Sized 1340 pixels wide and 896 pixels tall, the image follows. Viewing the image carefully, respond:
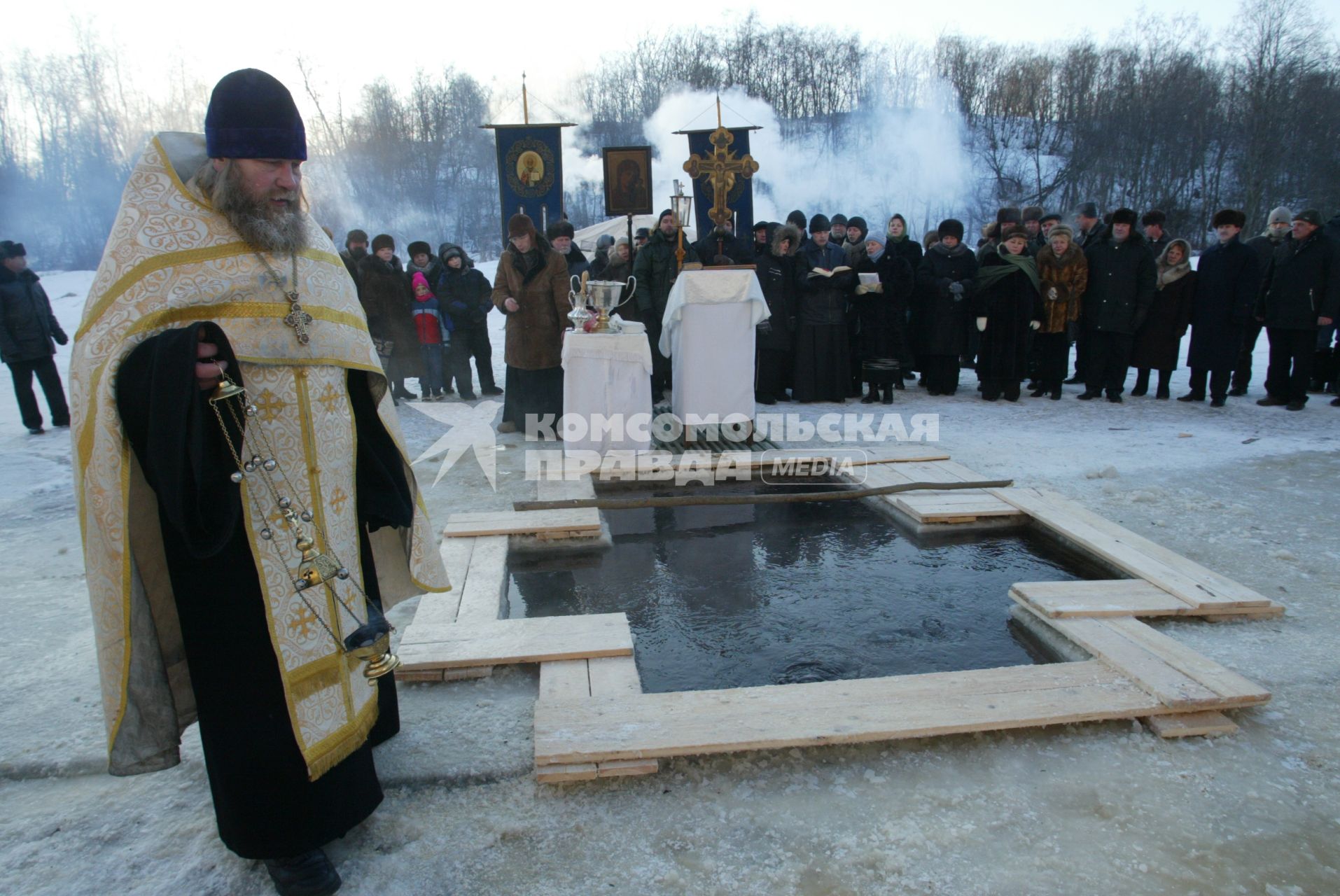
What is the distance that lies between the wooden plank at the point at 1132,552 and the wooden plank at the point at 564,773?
256 cm

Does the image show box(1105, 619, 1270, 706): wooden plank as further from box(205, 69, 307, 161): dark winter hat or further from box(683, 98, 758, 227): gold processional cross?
box(683, 98, 758, 227): gold processional cross

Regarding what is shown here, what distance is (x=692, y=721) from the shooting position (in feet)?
8.00

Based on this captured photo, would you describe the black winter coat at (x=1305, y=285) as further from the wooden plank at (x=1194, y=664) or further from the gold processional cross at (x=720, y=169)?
the wooden plank at (x=1194, y=664)

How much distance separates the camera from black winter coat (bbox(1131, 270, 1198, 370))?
8031mm

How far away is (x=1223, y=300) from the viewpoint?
7.85 m

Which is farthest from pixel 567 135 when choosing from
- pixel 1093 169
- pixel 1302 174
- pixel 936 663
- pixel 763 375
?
pixel 936 663

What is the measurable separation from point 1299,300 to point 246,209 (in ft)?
28.9

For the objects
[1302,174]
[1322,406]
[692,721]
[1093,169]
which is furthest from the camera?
[1093,169]

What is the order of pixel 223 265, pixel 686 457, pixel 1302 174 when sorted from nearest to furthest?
pixel 223 265
pixel 686 457
pixel 1302 174

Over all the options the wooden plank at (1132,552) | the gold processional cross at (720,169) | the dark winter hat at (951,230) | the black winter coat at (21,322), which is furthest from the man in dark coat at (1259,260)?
the black winter coat at (21,322)

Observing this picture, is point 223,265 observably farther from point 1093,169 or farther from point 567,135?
point 567,135

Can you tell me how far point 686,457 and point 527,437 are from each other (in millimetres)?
1654

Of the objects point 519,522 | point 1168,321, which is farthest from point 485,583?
point 1168,321

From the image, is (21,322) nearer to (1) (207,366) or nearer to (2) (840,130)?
(1) (207,366)
